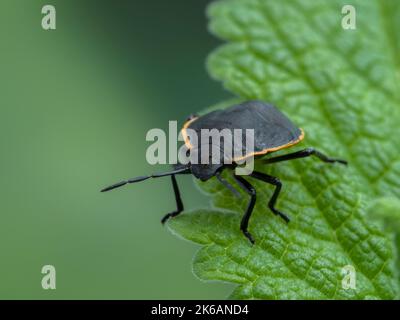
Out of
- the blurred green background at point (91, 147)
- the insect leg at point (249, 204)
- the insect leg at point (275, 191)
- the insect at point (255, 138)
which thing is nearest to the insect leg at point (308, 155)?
the insect at point (255, 138)

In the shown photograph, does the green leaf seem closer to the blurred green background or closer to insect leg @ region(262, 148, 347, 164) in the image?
insect leg @ region(262, 148, 347, 164)

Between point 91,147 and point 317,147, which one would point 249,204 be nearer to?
point 317,147

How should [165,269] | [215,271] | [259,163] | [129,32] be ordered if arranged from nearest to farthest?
[215,271]
[259,163]
[165,269]
[129,32]

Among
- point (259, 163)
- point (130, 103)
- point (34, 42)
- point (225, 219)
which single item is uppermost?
point (34, 42)

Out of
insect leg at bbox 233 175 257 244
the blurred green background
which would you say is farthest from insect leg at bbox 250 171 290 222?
the blurred green background

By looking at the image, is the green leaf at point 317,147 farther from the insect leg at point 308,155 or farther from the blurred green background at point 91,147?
the blurred green background at point 91,147

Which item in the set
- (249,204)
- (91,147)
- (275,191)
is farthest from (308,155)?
(91,147)
